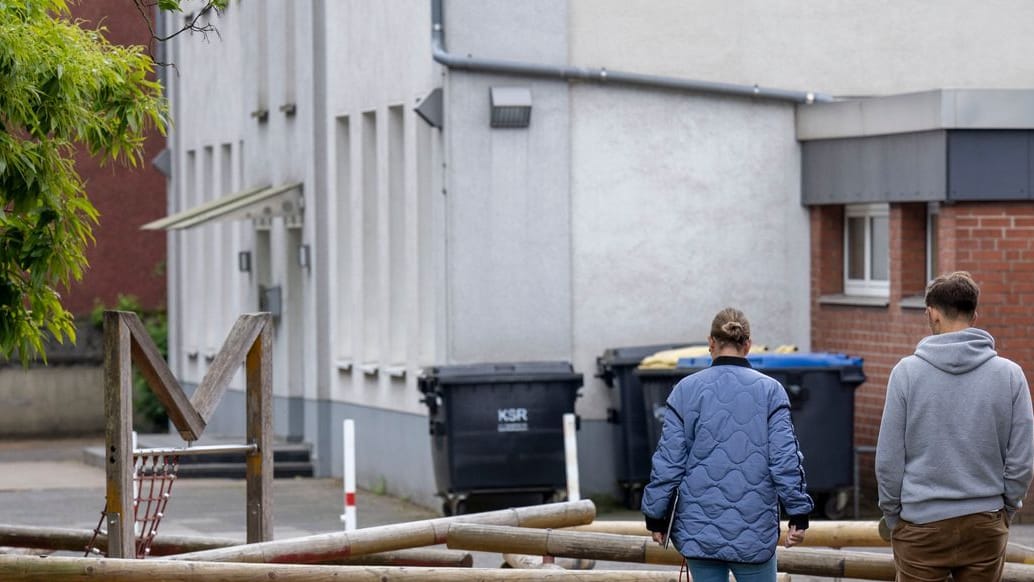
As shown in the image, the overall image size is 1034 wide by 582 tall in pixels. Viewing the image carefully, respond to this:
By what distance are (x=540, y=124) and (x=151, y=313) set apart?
18556 mm

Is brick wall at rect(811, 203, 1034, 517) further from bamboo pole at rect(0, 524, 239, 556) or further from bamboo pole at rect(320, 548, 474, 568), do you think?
bamboo pole at rect(0, 524, 239, 556)

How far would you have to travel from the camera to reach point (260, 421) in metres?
10.1

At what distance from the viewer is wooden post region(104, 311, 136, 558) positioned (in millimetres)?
9125

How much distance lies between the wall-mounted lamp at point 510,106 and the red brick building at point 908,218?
262 cm

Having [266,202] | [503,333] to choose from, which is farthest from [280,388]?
[503,333]

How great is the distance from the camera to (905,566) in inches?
316

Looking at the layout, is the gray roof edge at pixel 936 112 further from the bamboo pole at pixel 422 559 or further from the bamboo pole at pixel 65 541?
the bamboo pole at pixel 65 541

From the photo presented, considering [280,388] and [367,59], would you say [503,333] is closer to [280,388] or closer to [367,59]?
[367,59]

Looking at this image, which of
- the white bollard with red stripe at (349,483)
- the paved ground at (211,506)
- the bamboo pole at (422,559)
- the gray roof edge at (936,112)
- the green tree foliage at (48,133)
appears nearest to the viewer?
the green tree foliage at (48,133)

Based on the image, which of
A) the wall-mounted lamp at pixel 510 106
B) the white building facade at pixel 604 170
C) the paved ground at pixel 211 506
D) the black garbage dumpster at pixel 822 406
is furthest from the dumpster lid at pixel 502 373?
the wall-mounted lamp at pixel 510 106

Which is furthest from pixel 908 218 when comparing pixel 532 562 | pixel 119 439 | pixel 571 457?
pixel 119 439

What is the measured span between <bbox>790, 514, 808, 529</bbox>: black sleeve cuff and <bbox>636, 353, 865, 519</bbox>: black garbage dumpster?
28.7 ft

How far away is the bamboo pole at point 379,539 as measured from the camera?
9.66 m

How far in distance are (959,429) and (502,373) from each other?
32.4 feet
